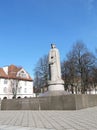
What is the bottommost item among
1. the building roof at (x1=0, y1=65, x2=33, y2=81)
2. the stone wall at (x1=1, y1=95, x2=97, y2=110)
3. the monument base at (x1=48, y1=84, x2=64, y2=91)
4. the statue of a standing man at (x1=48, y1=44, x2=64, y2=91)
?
the stone wall at (x1=1, y1=95, x2=97, y2=110)

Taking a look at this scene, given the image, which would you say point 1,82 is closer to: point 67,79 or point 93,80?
point 67,79

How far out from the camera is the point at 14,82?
63969 millimetres

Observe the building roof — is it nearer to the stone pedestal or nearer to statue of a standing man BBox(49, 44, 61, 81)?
statue of a standing man BBox(49, 44, 61, 81)

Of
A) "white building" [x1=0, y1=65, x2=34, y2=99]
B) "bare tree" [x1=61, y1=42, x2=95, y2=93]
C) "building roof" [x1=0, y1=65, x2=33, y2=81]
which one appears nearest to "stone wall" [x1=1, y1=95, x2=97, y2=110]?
"bare tree" [x1=61, y1=42, x2=95, y2=93]

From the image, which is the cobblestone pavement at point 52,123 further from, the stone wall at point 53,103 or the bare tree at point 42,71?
the bare tree at point 42,71

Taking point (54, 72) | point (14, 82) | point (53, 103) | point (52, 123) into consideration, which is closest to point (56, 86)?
point (54, 72)

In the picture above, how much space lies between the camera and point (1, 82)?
63531 mm

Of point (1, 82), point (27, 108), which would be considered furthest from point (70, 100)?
point (1, 82)

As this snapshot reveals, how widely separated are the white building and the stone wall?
1618 inches

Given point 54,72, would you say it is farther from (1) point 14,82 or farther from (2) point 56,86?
(1) point 14,82

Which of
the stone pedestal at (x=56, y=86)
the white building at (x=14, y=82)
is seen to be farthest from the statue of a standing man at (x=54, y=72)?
the white building at (x=14, y=82)

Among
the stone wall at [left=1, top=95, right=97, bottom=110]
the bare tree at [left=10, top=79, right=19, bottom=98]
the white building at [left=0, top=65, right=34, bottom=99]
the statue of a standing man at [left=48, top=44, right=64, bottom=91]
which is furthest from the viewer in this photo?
the white building at [left=0, top=65, right=34, bottom=99]

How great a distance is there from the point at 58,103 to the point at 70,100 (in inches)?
50.9

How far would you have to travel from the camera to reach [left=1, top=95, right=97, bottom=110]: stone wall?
16438mm
